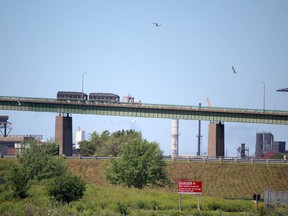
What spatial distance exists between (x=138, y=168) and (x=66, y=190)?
2615 centimetres

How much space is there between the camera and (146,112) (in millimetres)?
120250

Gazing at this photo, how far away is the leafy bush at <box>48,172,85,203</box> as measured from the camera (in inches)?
1999

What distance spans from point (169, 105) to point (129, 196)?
6612 cm

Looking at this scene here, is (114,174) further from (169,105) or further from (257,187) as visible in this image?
(169,105)

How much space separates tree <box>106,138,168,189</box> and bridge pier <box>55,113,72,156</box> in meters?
38.7

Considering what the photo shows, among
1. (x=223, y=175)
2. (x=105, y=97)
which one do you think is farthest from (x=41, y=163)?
(x=105, y=97)

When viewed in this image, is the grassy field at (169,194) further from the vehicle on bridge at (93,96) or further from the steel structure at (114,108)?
the vehicle on bridge at (93,96)

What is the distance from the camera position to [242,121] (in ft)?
380

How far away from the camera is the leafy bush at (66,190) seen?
1999 inches

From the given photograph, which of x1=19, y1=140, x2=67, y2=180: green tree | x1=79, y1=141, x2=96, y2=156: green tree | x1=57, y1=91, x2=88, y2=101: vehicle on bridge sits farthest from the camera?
x1=79, y1=141, x2=96, y2=156: green tree

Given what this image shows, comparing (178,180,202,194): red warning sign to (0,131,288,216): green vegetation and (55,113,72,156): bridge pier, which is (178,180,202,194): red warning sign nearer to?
(0,131,288,216): green vegetation

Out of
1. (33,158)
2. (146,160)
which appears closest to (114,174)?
(146,160)

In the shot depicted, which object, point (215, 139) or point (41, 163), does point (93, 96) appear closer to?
point (215, 139)

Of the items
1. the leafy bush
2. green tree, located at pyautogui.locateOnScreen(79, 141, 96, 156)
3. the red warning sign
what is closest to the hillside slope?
the red warning sign
